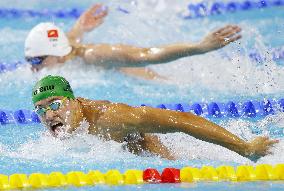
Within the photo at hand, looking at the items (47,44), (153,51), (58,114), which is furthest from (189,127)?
(47,44)

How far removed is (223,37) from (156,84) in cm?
188

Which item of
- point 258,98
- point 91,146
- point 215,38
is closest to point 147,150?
point 91,146

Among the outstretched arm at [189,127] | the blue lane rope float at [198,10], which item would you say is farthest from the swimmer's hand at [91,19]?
the outstretched arm at [189,127]

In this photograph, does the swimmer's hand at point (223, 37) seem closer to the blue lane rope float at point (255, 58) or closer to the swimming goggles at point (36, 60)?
the swimming goggles at point (36, 60)

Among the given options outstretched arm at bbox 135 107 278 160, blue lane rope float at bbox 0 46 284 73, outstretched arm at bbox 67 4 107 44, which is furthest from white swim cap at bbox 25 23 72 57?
outstretched arm at bbox 135 107 278 160

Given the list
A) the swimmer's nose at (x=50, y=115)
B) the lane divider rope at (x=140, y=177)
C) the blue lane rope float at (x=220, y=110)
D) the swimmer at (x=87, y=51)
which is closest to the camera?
the lane divider rope at (x=140, y=177)

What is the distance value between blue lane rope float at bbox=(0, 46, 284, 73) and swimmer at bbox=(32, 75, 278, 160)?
299 cm

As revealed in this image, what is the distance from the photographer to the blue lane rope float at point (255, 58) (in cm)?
738

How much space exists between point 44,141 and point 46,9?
19.6ft

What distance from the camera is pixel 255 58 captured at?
7.44 m

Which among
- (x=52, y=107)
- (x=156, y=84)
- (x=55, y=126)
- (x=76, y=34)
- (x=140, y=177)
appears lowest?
(x=140, y=177)

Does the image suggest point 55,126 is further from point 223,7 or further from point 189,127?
point 223,7

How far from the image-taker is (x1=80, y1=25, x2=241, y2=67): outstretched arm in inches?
202

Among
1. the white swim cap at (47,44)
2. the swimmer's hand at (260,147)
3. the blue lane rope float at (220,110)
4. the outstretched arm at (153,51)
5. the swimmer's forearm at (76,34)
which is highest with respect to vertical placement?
the swimmer's forearm at (76,34)
